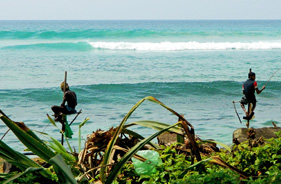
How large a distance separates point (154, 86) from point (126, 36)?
27.3 m

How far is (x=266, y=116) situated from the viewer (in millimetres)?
10648

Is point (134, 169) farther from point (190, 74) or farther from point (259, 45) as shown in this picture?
point (259, 45)

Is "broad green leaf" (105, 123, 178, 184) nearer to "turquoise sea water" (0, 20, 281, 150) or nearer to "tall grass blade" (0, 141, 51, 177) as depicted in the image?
"tall grass blade" (0, 141, 51, 177)

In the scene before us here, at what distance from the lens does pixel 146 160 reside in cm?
345

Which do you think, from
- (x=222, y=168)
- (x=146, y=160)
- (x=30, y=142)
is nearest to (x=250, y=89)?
(x=222, y=168)

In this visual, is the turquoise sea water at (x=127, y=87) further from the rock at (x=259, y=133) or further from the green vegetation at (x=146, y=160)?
the green vegetation at (x=146, y=160)

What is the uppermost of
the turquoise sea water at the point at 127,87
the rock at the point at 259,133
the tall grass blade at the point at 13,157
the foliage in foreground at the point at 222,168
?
the tall grass blade at the point at 13,157

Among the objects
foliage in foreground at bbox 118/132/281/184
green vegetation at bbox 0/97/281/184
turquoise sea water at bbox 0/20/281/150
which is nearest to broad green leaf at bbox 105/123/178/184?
green vegetation at bbox 0/97/281/184

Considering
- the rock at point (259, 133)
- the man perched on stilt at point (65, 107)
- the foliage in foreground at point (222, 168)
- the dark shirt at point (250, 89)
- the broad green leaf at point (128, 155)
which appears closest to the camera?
the broad green leaf at point (128, 155)

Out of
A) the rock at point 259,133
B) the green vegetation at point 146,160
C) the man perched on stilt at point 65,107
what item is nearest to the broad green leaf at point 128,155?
the green vegetation at point 146,160

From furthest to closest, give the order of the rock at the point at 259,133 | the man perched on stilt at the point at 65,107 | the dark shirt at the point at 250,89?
the dark shirt at the point at 250,89 < the rock at the point at 259,133 < the man perched on stilt at the point at 65,107

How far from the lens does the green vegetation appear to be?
3047 millimetres

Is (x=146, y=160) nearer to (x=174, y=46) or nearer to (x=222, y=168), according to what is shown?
(x=222, y=168)

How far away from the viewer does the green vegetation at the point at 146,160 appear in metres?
3.05
